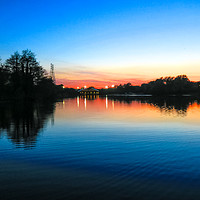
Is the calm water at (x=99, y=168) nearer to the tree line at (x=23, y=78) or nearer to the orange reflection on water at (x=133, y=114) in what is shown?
the orange reflection on water at (x=133, y=114)

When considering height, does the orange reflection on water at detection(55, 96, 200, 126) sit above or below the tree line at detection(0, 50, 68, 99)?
below

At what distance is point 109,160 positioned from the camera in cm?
968

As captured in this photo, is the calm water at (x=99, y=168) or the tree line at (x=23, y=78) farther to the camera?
the tree line at (x=23, y=78)

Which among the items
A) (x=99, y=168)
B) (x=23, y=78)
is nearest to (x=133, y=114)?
(x=99, y=168)

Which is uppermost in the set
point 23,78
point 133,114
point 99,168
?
point 23,78

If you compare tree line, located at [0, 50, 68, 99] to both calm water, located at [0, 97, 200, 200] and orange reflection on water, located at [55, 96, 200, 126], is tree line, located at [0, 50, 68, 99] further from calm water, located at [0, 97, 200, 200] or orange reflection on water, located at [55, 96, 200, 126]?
calm water, located at [0, 97, 200, 200]

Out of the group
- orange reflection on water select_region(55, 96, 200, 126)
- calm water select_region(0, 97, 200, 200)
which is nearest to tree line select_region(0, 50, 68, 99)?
orange reflection on water select_region(55, 96, 200, 126)

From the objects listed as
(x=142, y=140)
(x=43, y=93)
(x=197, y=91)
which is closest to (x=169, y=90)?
(x=197, y=91)

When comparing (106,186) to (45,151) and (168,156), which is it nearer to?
(168,156)

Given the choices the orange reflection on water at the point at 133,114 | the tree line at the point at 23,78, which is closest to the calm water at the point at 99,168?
the orange reflection on water at the point at 133,114

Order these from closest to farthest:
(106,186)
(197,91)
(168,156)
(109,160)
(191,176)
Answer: (106,186) < (191,176) < (109,160) < (168,156) < (197,91)

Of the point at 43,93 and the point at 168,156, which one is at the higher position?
the point at 43,93

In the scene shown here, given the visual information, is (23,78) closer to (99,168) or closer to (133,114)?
(133,114)

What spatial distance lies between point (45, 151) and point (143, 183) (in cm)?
676
